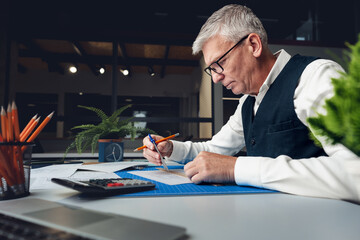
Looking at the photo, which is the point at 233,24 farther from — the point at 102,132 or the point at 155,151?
the point at 102,132

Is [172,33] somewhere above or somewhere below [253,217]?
above

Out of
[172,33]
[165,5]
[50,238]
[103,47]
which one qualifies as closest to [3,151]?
[50,238]

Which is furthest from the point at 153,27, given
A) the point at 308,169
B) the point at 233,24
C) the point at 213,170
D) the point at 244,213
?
the point at 244,213

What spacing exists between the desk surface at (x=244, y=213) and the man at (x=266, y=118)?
0.06 meters

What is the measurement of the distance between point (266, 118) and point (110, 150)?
0.87 meters

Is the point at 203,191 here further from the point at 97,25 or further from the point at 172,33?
the point at 97,25

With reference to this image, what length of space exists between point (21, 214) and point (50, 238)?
14cm

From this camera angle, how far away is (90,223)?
0.35m

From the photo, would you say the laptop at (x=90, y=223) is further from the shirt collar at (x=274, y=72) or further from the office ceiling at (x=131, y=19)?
the office ceiling at (x=131, y=19)

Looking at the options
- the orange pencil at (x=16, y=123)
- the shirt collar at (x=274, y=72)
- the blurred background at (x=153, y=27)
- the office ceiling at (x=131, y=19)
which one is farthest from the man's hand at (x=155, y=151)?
the office ceiling at (x=131, y=19)

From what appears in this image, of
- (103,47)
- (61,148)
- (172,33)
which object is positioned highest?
(103,47)

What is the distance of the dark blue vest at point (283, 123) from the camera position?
0.96 meters

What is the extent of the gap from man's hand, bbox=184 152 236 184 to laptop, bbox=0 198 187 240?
375mm

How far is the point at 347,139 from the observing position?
0.21 metres
